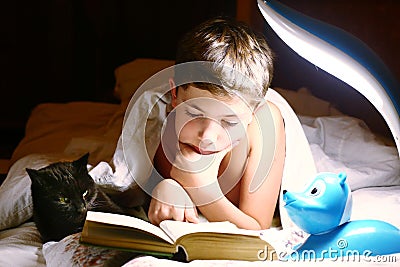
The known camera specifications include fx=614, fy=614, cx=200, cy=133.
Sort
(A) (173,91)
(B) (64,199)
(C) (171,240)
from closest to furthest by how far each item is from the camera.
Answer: (C) (171,240) → (A) (173,91) → (B) (64,199)

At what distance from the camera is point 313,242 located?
756mm

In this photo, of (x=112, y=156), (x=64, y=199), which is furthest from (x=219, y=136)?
(x=112, y=156)

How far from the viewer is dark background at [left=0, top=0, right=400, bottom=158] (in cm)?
156

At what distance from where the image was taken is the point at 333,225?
735mm

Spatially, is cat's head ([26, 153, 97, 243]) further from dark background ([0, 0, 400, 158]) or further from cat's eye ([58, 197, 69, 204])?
dark background ([0, 0, 400, 158])

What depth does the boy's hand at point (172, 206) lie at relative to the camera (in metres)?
0.81

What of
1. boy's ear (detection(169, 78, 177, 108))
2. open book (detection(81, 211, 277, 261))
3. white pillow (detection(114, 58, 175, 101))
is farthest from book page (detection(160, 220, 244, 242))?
white pillow (detection(114, 58, 175, 101))

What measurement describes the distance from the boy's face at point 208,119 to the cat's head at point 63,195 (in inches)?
8.9

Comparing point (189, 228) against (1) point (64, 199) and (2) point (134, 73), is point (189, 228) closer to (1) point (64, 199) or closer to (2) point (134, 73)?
(1) point (64, 199)

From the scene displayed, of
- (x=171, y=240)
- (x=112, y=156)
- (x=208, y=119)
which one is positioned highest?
(x=208, y=119)

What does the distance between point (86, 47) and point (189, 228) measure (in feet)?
3.59

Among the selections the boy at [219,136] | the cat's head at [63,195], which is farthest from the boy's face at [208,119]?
the cat's head at [63,195]

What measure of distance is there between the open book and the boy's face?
0.12 m

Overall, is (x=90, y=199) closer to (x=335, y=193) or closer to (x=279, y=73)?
(x=335, y=193)
